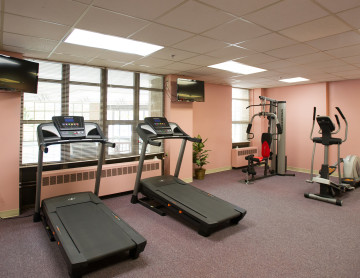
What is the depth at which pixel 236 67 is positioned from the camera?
5.11 m

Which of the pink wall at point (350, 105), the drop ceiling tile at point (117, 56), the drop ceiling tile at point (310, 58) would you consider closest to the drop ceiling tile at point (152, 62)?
the drop ceiling tile at point (117, 56)

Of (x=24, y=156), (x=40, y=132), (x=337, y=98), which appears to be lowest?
(x=24, y=156)

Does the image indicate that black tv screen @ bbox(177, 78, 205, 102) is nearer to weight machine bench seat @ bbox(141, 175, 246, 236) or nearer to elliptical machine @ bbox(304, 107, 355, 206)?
weight machine bench seat @ bbox(141, 175, 246, 236)

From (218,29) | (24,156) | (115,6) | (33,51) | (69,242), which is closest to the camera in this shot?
(115,6)

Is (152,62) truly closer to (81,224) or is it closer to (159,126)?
(159,126)

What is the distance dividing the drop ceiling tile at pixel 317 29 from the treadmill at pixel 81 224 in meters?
3.12

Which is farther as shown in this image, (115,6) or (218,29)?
(218,29)

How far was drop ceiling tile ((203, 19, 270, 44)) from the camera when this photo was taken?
2.85 meters

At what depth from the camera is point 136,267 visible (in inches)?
102

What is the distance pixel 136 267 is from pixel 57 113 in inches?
126

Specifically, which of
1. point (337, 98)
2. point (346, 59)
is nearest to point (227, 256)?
point (346, 59)

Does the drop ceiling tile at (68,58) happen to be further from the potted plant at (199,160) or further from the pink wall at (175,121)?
the potted plant at (199,160)

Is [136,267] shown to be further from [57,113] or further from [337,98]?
[337,98]

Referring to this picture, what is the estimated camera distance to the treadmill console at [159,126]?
463 cm
